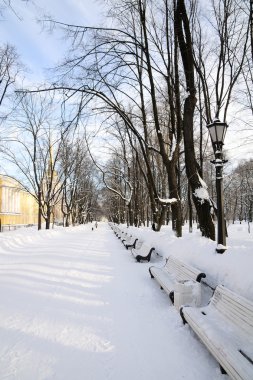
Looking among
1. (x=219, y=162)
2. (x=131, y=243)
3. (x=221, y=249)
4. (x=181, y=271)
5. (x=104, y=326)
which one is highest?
(x=219, y=162)

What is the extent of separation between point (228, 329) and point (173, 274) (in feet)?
12.3

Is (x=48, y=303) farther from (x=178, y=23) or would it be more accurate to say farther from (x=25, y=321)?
(x=178, y=23)

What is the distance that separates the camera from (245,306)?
4000mm

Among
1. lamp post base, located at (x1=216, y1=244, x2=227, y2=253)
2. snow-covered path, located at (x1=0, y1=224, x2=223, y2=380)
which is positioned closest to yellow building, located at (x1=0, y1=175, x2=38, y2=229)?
snow-covered path, located at (x1=0, y1=224, x2=223, y2=380)

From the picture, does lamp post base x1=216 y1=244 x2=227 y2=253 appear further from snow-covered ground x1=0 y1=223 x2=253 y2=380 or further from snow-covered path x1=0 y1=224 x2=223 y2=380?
snow-covered path x1=0 y1=224 x2=223 y2=380

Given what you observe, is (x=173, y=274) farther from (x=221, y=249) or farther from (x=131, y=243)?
(x=131, y=243)

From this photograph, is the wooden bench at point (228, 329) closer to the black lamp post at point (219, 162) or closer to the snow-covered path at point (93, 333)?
the snow-covered path at point (93, 333)

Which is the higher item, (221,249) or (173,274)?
(221,249)

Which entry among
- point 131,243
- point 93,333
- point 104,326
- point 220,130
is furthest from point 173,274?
point 131,243

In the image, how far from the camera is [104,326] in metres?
5.38

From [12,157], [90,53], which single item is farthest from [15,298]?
[12,157]

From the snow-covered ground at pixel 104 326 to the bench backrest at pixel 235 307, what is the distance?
10.1 inches

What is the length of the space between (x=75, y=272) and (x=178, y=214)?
5.87 m

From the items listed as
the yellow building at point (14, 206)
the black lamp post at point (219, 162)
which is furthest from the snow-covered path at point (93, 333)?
the yellow building at point (14, 206)
